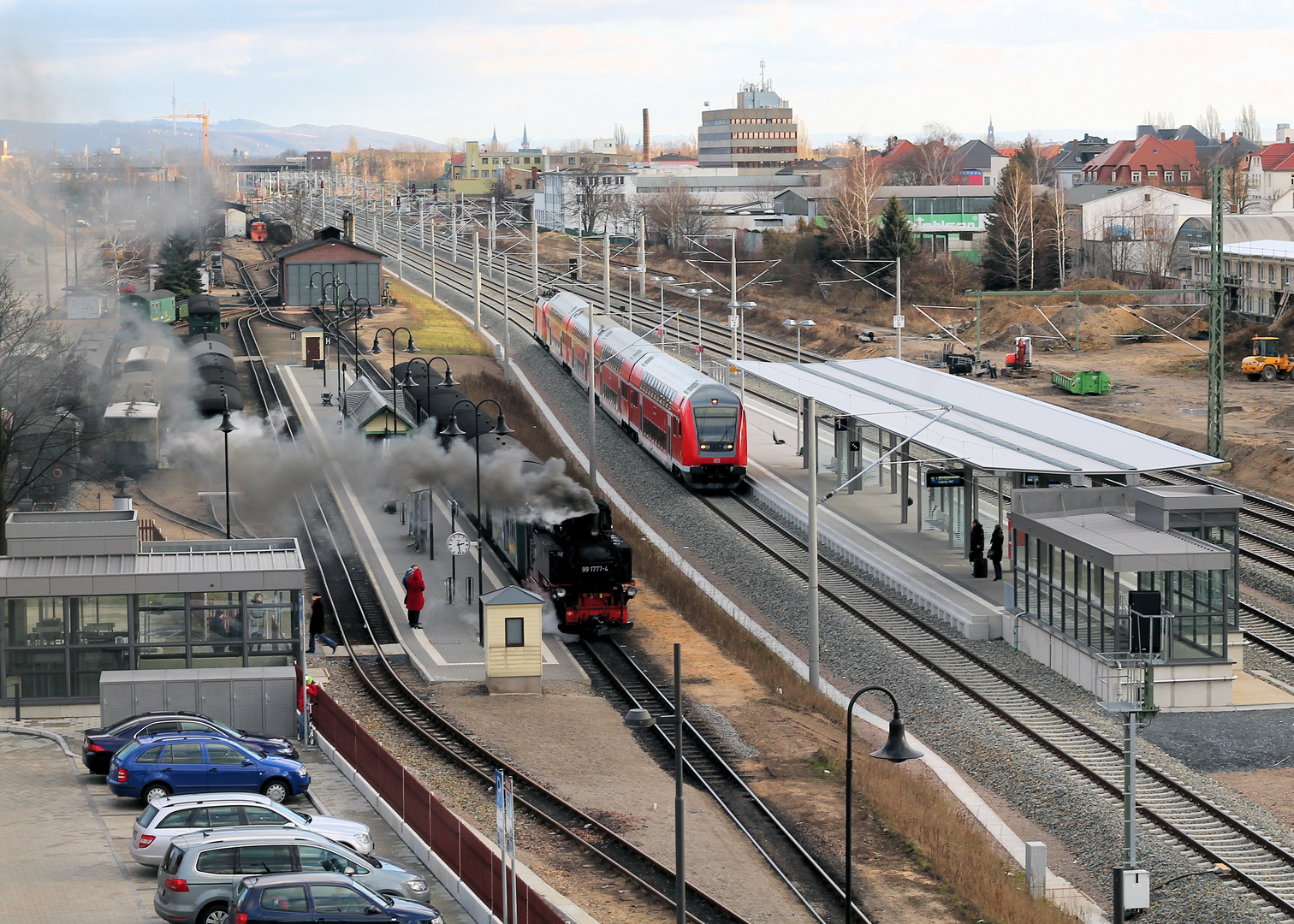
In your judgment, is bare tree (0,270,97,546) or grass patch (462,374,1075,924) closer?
grass patch (462,374,1075,924)

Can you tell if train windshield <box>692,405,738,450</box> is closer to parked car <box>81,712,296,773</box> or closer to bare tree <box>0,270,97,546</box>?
bare tree <box>0,270,97,546</box>

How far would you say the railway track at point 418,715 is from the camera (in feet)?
76.1

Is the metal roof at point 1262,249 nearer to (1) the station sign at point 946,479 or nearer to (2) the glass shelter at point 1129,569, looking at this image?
(1) the station sign at point 946,479

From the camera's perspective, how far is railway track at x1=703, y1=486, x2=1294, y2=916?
79.8 ft

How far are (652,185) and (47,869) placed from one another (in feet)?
476

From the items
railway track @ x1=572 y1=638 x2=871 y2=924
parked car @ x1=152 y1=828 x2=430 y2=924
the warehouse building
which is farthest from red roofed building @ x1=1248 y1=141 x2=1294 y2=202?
parked car @ x1=152 y1=828 x2=430 y2=924

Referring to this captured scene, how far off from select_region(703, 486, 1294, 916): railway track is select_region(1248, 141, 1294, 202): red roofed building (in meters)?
106

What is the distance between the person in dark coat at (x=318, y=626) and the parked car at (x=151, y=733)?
10768mm

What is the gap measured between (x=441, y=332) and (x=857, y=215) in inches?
1507

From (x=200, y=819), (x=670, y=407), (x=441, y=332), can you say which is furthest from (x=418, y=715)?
(x=441, y=332)

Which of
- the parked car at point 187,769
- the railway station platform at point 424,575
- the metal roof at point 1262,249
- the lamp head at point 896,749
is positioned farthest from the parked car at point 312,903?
the metal roof at point 1262,249

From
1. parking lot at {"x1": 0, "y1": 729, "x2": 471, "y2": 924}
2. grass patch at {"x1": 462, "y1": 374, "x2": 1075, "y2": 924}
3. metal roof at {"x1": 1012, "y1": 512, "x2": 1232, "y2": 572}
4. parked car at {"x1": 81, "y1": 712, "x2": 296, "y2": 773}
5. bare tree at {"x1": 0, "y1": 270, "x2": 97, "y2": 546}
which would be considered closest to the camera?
parking lot at {"x1": 0, "y1": 729, "x2": 471, "y2": 924}

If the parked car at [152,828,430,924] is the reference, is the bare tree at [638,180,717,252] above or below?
above

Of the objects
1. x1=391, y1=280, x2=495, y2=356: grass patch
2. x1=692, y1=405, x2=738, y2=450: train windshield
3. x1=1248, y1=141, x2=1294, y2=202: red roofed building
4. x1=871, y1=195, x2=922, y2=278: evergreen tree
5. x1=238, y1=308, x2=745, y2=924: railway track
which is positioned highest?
x1=1248, y1=141, x2=1294, y2=202: red roofed building
